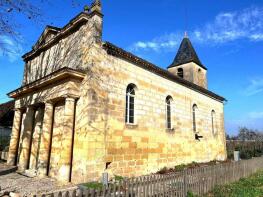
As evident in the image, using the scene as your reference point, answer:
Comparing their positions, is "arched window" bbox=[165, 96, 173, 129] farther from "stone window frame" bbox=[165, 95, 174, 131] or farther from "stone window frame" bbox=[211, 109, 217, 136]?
"stone window frame" bbox=[211, 109, 217, 136]

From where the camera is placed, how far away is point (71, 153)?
924 cm

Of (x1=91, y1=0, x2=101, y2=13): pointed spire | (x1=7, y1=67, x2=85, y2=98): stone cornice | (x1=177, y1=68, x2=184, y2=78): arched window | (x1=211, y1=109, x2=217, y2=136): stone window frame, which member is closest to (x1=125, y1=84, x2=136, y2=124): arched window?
(x1=7, y1=67, x2=85, y2=98): stone cornice

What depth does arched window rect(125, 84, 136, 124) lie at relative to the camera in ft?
36.0

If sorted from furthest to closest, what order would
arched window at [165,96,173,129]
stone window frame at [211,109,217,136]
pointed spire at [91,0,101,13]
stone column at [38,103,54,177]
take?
1. stone window frame at [211,109,217,136]
2. arched window at [165,96,173,129]
3. pointed spire at [91,0,101,13]
4. stone column at [38,103,54,177]

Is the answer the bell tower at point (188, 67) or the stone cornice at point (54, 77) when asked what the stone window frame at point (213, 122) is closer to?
the bell tower at point (188, 67)

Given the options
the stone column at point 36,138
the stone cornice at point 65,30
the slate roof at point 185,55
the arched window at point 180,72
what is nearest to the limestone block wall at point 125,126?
the stone cornice at point 65,30

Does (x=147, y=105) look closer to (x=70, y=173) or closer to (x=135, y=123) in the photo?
(x=135, y=123)

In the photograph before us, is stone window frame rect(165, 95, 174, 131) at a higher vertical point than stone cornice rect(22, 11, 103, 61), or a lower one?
lower

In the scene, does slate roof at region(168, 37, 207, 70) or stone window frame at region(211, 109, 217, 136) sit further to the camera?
slate roof at region(168, 37, 207, 70)

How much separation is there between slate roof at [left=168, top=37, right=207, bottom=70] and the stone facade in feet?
23.3

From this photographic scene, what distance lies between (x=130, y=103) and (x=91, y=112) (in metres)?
2.71

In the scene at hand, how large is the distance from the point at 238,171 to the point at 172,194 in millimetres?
5778

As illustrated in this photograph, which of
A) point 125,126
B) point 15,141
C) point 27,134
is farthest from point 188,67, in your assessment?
point 15,141

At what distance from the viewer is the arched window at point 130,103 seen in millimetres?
10961
